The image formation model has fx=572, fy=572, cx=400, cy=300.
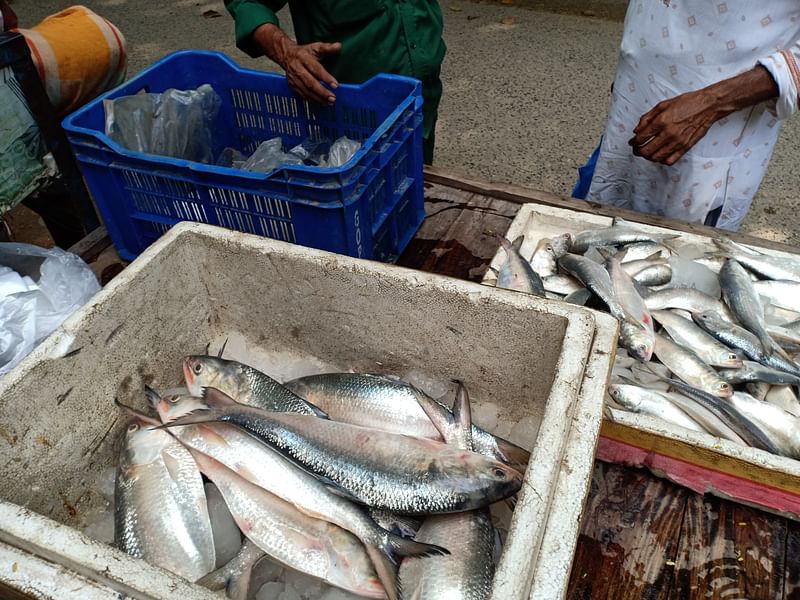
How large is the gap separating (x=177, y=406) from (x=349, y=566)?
0.65 metres

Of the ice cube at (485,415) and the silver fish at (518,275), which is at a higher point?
the silver fish at (518,275)

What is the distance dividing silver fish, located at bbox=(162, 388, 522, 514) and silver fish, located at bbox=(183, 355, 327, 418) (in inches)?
→ 3.5

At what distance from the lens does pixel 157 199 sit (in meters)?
2.22

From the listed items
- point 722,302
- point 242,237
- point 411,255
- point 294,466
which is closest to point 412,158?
point 411,255

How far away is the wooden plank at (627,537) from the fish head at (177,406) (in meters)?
1.07

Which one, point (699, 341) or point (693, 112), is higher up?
point (693, 112)

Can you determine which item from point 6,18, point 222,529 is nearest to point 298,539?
point 222,529

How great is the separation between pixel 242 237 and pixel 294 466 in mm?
731

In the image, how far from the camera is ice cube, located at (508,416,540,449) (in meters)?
1.62

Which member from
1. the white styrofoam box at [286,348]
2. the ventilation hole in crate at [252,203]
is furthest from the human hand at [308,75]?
the white styrofoam box at [286,348]

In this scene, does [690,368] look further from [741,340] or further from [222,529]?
[222,529]

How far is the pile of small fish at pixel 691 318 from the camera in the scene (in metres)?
1.72

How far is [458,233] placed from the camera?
102 inches

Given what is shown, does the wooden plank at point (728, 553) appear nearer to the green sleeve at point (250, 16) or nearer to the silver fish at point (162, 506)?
the silver fish at point (162, 506)
